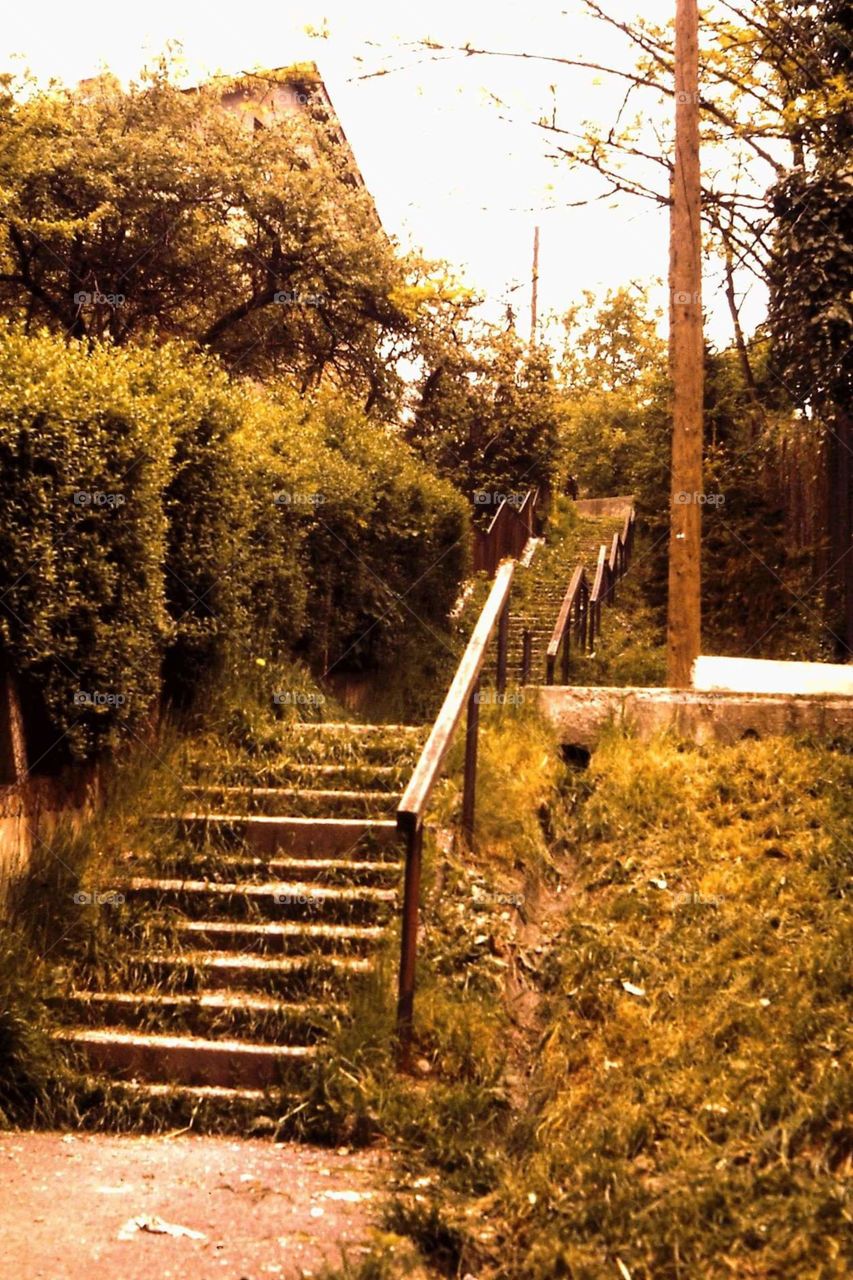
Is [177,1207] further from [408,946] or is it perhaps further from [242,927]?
[242,927]

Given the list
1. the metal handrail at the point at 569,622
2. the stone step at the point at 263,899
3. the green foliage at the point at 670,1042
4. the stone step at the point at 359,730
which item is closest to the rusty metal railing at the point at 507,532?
the metal handrail at the point at 569,622

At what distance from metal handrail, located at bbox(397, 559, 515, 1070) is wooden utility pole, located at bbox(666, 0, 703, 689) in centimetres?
433

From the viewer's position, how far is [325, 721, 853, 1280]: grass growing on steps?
3.85m

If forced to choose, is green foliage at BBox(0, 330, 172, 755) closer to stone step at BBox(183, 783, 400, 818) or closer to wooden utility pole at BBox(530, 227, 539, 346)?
stone step at BBox(183, 783, 400, 818)

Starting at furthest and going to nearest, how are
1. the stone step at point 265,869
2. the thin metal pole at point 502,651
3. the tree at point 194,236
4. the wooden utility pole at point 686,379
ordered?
the tree at point 194,236 → the wooden utility pole at point 686,379 → the thin metal pole at point 502,651 → the stone step at point 265,869

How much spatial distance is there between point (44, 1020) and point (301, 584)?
5106 mm

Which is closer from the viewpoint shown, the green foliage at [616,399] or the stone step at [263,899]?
the stone step at [263,899]

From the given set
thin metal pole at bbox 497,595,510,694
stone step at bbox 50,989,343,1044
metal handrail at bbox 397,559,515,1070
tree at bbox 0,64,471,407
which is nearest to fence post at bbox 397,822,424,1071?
metal handrail at bbox 397,559,515,1070

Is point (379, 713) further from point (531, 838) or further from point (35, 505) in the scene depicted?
point (35, 505)

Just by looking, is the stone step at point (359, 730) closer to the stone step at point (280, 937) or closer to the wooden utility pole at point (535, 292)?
the stone step at point (280, 937)

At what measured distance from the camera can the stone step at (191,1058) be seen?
5.05 meters

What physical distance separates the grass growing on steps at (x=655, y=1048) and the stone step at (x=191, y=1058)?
0.58 metres

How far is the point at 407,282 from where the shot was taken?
1928 centimetres

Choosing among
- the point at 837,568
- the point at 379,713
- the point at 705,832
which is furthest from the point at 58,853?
the point at 837,568
